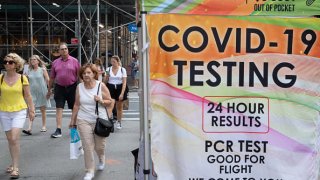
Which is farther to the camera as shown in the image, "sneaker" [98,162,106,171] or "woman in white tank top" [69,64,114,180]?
"sneaker" [98,162,106,171]

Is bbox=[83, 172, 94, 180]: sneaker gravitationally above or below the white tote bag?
below

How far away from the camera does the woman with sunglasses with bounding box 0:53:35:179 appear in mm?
6368

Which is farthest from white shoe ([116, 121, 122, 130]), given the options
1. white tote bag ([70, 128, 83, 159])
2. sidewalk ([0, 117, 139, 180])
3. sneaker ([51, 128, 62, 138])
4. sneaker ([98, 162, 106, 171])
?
white tote bag ([70, 128, 83, 159])

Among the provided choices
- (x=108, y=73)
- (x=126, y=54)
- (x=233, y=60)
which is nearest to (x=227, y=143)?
(x=233, y=60)

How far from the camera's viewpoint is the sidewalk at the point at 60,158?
→ 21.6ft

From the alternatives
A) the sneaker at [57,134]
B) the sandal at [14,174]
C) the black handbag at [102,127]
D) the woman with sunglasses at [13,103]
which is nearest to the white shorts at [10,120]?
the woman with sunglasses at [13,103]

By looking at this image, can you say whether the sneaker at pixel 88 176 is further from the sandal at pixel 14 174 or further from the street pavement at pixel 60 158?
the sandal at pixel 14 174

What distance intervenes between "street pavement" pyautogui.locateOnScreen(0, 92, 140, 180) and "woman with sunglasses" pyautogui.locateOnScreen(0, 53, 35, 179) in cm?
45

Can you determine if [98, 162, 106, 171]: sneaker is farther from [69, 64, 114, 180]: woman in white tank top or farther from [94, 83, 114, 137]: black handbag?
[94, 83, 114, 137]: black handbag

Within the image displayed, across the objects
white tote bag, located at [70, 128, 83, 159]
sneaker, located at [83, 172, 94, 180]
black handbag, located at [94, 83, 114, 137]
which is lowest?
sneaker, located at [83, 172, 94, 180]

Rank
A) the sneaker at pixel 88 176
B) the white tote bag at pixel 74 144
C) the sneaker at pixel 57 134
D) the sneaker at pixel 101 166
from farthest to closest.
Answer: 1. the sneaker at pixel 57 134
2. the sneaker at pixel 101 166
3. the white tote bag at pixel 74 144
4. the sneaker at pixel 88 176

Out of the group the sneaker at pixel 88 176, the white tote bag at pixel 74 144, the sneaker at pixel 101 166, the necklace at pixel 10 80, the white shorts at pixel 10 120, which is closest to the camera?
the sneaker at pixel 88 176

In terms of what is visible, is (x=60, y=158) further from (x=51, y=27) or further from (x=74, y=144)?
(x=51, y=27)

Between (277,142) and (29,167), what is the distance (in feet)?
15.2
